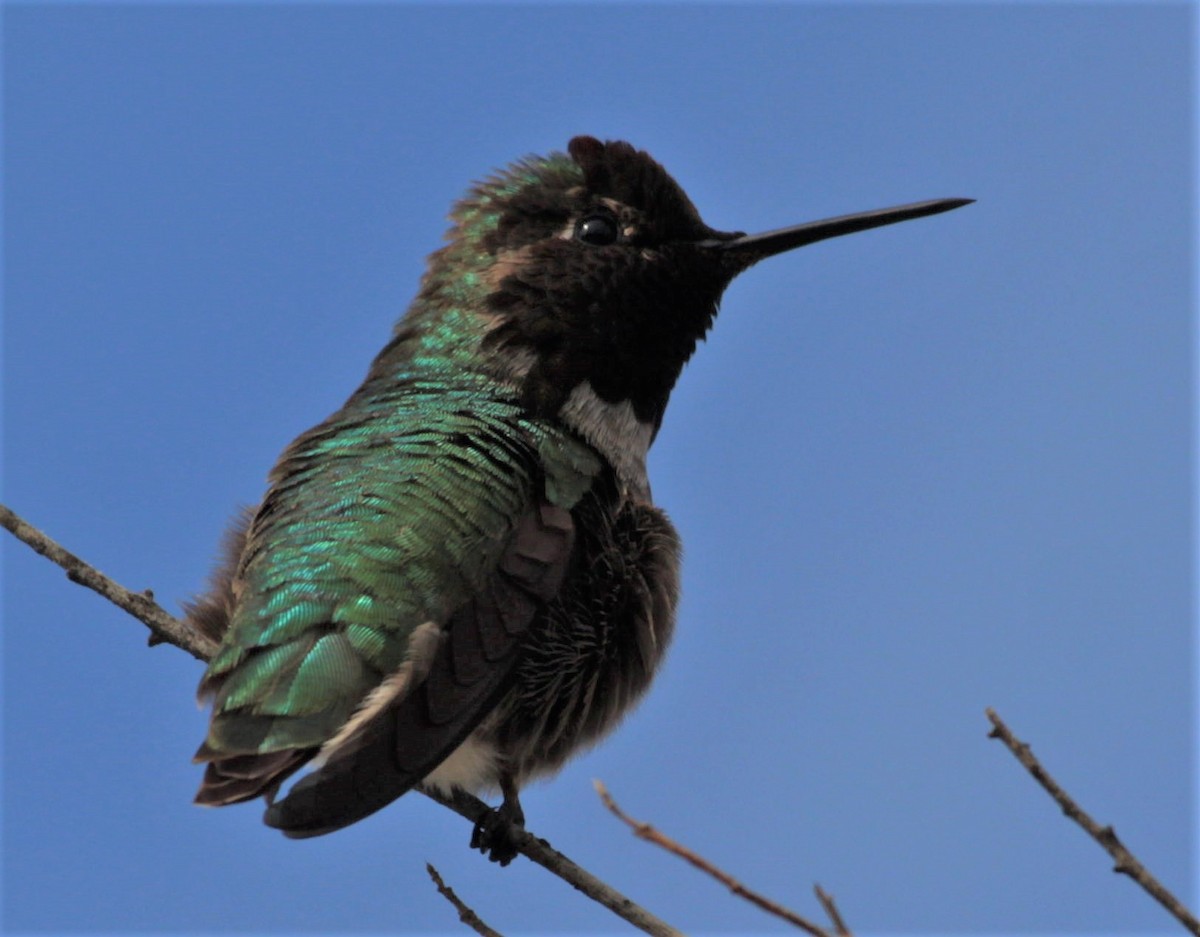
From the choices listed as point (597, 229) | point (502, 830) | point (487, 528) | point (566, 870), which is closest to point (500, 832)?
point (502, 830)

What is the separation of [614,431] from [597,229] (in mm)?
849

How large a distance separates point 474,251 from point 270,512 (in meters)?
1.60

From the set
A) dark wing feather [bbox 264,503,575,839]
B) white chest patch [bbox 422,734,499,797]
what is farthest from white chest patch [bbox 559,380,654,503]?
white chest patch [bbox 422,734,499,797]

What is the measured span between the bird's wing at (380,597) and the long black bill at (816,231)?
1482mm

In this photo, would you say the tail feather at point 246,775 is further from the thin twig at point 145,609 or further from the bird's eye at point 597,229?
the bird's eye at point 597,229

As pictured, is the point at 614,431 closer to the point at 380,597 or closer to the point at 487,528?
the point at 487,528

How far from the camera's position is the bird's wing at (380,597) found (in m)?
3.68

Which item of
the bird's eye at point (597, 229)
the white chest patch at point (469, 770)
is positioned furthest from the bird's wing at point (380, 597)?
the bird's eye at point (597, 229)

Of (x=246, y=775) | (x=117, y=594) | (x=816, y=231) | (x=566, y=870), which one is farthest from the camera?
(x=816, y=231)

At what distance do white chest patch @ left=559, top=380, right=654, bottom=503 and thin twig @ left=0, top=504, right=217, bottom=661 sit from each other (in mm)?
1421

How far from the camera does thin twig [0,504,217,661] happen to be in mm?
4324

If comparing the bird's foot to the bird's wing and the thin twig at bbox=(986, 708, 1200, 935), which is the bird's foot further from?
the thin twig at bbox=(986, 708, 1200, 935)

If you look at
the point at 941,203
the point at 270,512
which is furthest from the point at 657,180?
the point at 270,512

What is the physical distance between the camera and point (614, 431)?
5164 mm
